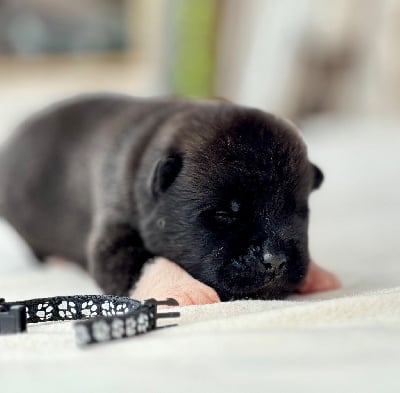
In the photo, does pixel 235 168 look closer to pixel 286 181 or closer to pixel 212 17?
pixel 286 181

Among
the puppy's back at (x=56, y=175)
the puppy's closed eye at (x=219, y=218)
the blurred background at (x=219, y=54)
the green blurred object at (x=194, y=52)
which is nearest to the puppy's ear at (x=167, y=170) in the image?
the puppy's closed eye at (x=219, y=218)

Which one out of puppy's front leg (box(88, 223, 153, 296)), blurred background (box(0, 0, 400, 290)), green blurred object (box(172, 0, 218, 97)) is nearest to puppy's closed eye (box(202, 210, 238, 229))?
puppy's front leg (box(88, 223, 153, 296))

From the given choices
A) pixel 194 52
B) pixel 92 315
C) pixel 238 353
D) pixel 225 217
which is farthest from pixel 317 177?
pixel 194 52

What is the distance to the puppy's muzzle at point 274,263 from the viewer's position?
5.39 ft

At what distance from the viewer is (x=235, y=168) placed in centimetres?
170

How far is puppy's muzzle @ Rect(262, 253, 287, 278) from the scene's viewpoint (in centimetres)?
164

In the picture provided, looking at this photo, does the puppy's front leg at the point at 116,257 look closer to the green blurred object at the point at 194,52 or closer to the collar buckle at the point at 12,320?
the collar buckle at the point at 12,320

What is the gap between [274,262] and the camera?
1.64 meters

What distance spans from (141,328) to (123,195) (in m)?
0.81

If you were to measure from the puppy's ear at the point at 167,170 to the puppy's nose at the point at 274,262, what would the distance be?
0.34 metres

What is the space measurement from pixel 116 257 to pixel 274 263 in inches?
20.3

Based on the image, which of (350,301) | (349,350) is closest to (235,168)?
(350,301)

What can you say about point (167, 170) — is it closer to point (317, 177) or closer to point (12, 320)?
point (317, 177)

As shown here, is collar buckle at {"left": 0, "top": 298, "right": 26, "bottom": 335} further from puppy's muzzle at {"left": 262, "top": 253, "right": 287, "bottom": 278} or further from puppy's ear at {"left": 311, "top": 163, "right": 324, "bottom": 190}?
puppy's ear at {"left": 311, "top": 163, "right": 324, "bottom": 190}
